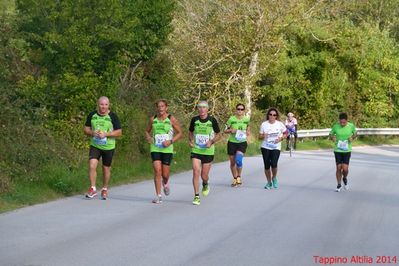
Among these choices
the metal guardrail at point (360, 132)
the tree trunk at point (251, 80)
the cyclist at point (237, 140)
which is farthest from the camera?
the metal guardrail at point (360, 132)

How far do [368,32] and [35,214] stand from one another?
3401 cm

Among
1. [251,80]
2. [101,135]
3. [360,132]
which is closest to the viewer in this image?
[101,135]

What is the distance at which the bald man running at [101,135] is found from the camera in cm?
1339

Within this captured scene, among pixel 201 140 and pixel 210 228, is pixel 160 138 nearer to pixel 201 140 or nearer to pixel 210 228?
pixel 201 140

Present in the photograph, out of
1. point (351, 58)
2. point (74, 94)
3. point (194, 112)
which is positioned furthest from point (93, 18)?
point (351, 58)

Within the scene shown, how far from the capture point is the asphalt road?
8625 millimetres

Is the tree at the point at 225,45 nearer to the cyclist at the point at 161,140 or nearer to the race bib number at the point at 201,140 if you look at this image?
the race bib number at the point at 201,140

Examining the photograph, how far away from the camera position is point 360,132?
41.9 metres

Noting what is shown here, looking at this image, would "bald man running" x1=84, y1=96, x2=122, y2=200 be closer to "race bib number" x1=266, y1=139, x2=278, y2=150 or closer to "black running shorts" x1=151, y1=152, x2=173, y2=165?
"black running shorts" x1=151, y1=152, x2=173, y2=165

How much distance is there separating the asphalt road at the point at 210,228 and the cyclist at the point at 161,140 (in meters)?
0.53

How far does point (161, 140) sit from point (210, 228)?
3.04m

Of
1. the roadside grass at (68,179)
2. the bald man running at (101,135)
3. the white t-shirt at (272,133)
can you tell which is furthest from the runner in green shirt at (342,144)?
the bald man running at (101,135)

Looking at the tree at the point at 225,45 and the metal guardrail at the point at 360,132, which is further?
the metal guardrail at the point at 360,132

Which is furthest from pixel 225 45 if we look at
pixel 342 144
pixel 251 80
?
pixel 342 144
